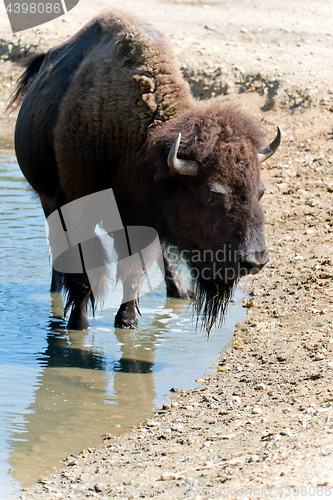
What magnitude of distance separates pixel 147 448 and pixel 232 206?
157 centimetres

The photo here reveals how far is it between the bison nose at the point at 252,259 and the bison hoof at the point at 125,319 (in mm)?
1945

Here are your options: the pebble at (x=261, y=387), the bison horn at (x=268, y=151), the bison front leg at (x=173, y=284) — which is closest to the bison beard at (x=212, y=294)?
the pebble at (x=261, y=387)

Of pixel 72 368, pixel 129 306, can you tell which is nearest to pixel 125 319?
pixel 129 306

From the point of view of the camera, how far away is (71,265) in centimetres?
504

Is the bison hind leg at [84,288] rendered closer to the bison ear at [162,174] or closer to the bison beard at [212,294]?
the bison beard at [212,294]

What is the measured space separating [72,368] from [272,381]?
62.1 inches

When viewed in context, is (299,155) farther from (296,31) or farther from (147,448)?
(147,448)

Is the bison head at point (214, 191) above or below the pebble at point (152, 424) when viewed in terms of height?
above

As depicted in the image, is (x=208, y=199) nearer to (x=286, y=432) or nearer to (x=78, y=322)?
(x=286, y=432)

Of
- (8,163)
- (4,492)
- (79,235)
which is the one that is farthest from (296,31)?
(4,492)

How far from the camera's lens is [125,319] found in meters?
5.34

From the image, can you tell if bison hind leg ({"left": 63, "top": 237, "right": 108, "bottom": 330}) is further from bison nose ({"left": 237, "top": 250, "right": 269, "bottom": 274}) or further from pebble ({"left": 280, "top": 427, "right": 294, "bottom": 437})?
pebble ({"left": 280, "top": 427, "right": 294, "bottom": 437})

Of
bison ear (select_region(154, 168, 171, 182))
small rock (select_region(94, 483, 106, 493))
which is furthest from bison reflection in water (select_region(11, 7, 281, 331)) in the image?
small rock (select_region(94, 483, 106, 493))

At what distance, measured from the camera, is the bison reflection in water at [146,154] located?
3.77 metres
